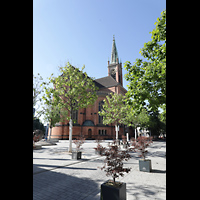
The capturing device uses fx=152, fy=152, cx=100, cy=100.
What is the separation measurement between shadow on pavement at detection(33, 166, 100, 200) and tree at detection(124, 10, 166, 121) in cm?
559

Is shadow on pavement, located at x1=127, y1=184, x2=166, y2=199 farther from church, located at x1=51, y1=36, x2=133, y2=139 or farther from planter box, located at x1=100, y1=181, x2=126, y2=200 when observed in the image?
church, located at x1=51, y1=36, x2=133, y2=139

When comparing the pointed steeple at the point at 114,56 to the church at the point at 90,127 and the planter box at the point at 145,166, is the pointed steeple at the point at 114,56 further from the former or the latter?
the planter box at the point at 145,166

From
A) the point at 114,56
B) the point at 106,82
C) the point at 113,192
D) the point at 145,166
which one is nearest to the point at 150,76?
the point at 145,166

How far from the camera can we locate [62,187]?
18.2ft

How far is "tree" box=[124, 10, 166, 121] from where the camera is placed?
8.58 metres

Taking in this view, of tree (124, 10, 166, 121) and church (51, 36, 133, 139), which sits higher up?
tree (124, 10, 166, 121)

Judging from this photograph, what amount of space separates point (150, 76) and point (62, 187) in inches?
280

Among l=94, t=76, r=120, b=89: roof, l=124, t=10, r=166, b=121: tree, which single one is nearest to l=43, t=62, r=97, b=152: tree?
l=124, t=10, r=166, b=121: tree

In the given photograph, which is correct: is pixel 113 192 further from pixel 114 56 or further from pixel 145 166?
pixel 114 56

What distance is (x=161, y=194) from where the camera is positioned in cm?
489

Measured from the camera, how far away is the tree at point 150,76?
858cm
